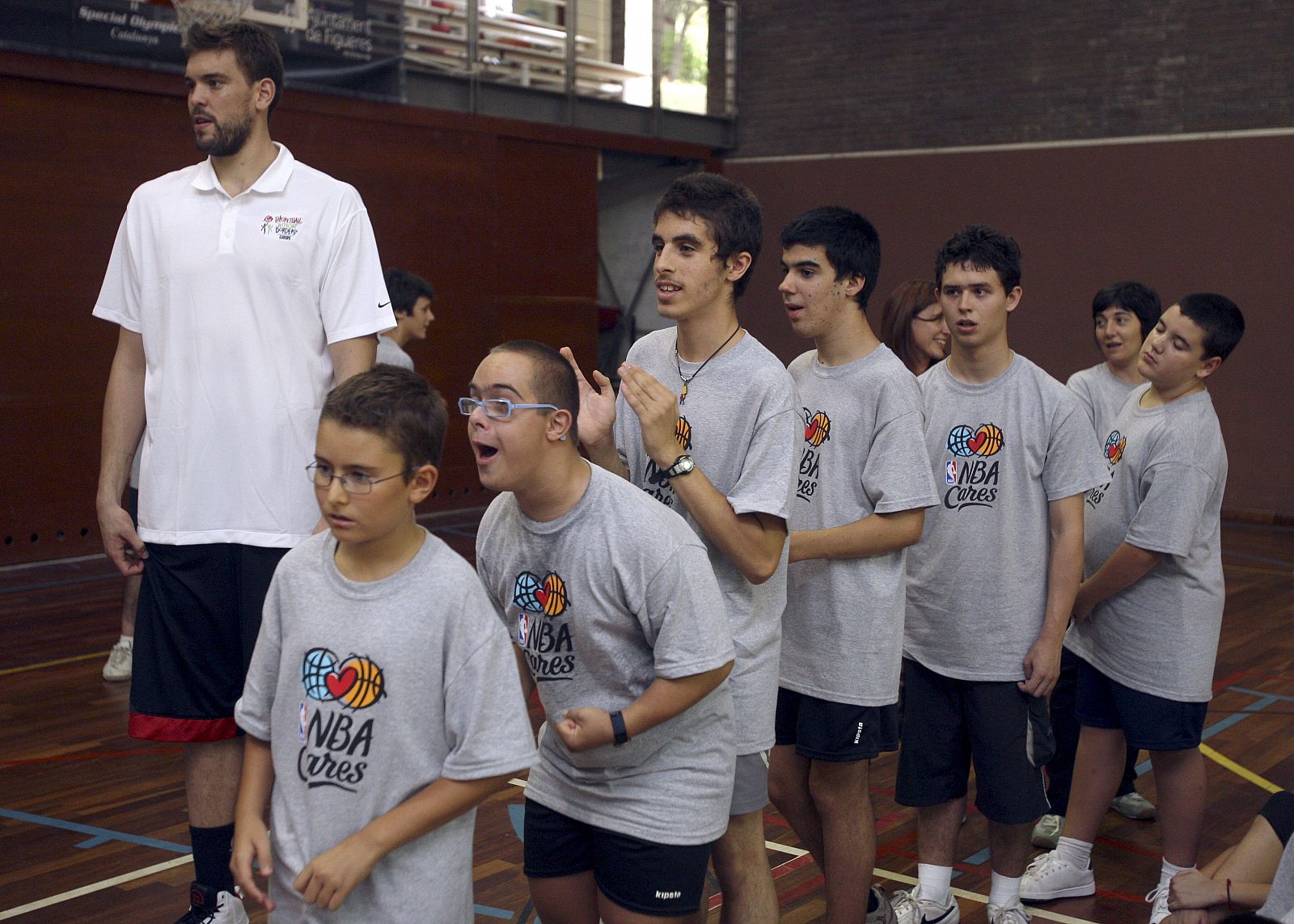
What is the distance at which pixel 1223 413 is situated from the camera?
10.9 meters

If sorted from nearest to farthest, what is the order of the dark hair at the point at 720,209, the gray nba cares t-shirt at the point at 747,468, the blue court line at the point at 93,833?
1. the gray nba cares t-shirt at the point at 747,468
2. the dark hair at the point at 720,209
3. the blue court line at the point at 93,833

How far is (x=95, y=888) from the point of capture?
338 centimetres

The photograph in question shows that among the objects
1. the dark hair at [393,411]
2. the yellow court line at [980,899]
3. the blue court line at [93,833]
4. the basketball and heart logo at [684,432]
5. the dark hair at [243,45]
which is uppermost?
the dark hair at [243,45]

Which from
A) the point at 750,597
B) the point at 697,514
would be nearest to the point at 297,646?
the point at 697,514

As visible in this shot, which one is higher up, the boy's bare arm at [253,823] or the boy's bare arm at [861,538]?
the boy's bare arm at [861,538]

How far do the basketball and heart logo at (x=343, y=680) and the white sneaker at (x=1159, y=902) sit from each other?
216 cm

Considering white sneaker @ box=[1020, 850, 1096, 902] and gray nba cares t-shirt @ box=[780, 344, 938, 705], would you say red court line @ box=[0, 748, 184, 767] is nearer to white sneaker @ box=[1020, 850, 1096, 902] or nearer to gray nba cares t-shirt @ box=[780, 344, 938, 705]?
gray nba cares t-shirt @ box=[780, 344, 938, 705]

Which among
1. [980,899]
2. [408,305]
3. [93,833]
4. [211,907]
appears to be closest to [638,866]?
[211,907]

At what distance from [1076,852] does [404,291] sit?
4042mm

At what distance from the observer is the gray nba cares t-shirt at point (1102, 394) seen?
4402 mm

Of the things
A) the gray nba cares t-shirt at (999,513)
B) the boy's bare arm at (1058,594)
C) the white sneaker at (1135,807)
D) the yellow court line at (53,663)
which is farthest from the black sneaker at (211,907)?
the yellow court line at (53,663)

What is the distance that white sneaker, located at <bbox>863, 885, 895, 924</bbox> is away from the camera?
9.95 ft

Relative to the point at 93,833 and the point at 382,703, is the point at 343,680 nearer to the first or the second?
the point at 382,703

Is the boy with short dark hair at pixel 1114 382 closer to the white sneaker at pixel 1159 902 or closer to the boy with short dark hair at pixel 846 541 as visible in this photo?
the white sneaker at pixel 1159 902
